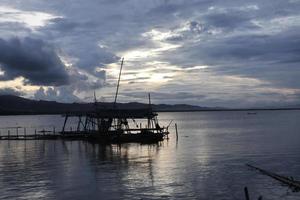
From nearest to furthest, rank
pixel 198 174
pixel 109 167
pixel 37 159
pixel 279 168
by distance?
pixel 198 174
pixel 279 168
pixel 109 167
pixel 37 159

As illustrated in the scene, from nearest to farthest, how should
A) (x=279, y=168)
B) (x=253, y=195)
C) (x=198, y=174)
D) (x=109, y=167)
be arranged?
(x=253, y=195), (x=198, y=174), (x=279, y=168), (x=109, y=167)

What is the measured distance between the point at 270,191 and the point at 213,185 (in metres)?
4.60

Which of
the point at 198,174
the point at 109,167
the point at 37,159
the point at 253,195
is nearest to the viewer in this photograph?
the point at 253,195

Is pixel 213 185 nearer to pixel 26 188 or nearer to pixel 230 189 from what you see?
pixel 230 189

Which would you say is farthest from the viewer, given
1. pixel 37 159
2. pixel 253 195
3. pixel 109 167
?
pixel 37 159

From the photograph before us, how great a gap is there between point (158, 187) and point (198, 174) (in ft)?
22.3

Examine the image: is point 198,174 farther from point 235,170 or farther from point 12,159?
point 12,159

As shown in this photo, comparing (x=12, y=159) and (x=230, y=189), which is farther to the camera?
(x=12, y=159)

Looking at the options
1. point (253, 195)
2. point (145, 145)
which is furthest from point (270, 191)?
point (145, 145)

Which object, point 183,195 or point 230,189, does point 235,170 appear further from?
point 183,195

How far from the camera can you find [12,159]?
183 feet

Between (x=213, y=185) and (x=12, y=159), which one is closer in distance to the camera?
(x=213, y=185)

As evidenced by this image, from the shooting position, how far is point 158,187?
3541 cm

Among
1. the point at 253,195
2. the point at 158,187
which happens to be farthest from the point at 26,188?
the point at 253,195
